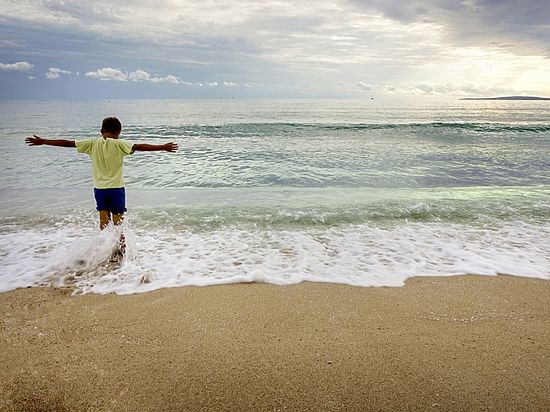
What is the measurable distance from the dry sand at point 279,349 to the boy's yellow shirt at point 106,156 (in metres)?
1.56

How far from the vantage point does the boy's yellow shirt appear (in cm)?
→ 502

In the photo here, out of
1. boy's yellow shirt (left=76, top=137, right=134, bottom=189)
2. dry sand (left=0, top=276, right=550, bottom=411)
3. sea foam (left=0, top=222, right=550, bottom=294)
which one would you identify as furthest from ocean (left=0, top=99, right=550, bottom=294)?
boy's yellow shirt (left=76, top=137, right=134, bottom=189)

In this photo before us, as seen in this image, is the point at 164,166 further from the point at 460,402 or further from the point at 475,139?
the point at 475,139

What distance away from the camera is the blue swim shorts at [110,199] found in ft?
17.2

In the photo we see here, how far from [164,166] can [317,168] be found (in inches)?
228

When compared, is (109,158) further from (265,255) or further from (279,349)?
(279,349)

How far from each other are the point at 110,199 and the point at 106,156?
60 cm

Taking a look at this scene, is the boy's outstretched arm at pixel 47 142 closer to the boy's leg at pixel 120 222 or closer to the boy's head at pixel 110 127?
the boy's head at pixel 110 127

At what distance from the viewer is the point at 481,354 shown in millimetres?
3275

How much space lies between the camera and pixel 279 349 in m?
3.34

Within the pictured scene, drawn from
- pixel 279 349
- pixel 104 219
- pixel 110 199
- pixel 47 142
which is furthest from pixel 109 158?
pixel 279 349

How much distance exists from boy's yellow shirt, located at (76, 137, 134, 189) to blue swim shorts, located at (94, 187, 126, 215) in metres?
0.07

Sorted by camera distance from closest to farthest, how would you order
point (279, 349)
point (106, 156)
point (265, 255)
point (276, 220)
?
1. point (279, 349)
2. point (106, 156)
3. point (265, 255)
4. point (276, 220)

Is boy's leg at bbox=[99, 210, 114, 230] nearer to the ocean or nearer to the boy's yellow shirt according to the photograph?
the ocean
